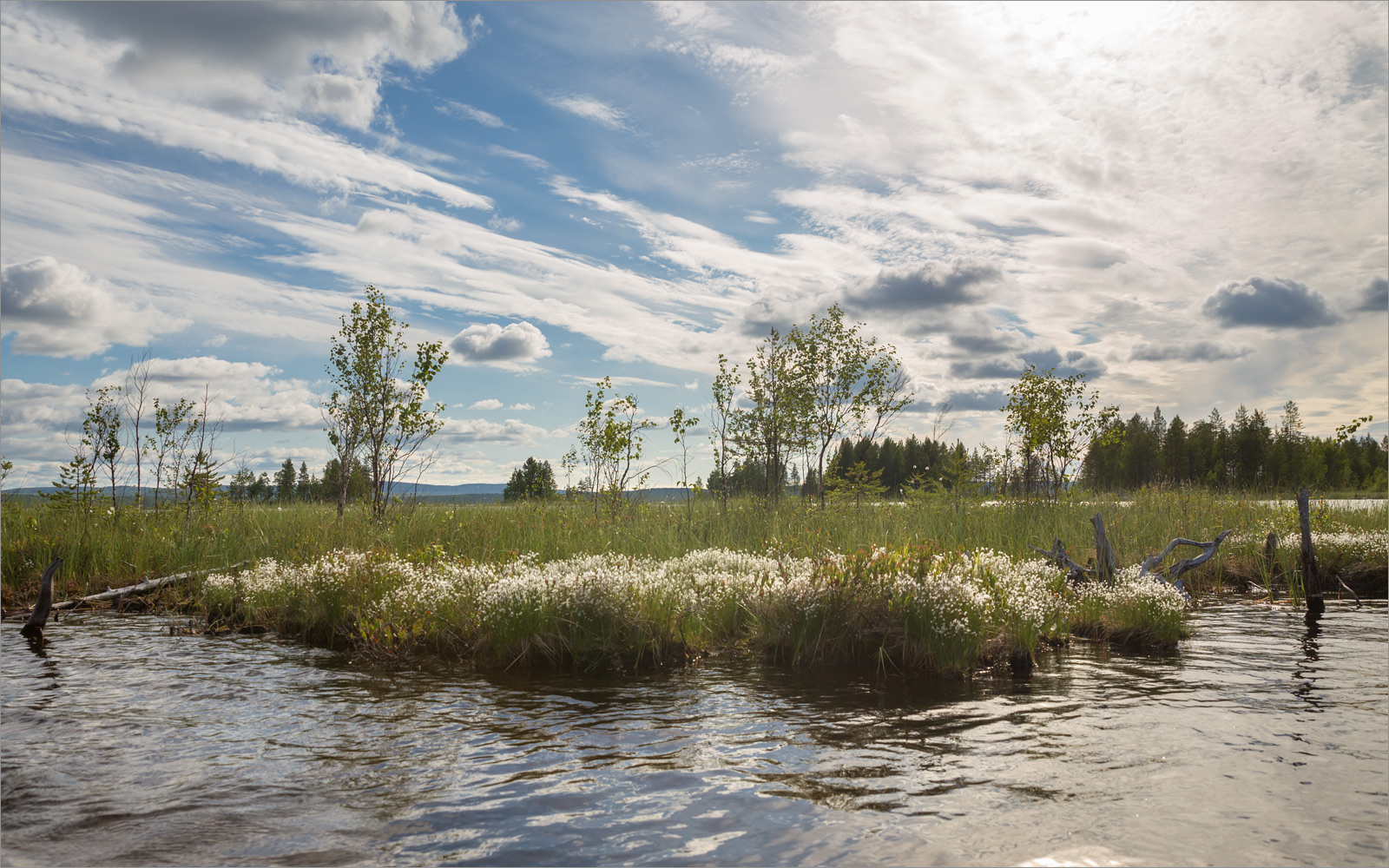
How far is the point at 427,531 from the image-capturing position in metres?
17.2

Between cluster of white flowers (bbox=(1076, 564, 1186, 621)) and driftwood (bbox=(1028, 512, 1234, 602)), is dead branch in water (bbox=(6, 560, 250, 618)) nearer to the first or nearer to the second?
cluster of white flowers (bbox=(1076, 564, 1186, 621))

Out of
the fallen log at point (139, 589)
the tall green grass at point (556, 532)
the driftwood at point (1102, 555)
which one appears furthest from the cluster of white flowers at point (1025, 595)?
the fallen log at point (139, 589)

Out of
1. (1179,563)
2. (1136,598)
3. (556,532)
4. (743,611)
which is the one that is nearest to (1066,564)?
(1179,563)

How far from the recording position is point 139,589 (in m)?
14.9

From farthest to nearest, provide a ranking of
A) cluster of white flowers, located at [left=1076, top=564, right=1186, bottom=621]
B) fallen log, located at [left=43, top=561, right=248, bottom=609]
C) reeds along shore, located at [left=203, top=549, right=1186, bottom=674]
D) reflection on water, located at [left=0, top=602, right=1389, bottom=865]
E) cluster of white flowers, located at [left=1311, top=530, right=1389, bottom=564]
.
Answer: cluster of white flowers, located at [left=1311, top=530, right=1389, bottom=564], fallen log, located at [left=43, top=561, right=248, bottom=609], cluster of white flowers, located at [left=1076, top=564, right=1186, bottom=621], reeds along shore, located at [left=203, top=549, right=1186, bottom=674], reflection on water, located at [left=0, top=602, right=1389, bottom=865]

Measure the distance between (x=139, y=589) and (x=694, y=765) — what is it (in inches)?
550

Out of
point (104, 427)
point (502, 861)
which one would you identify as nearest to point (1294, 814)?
point (502, 861)

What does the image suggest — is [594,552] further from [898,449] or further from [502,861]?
[898,449]

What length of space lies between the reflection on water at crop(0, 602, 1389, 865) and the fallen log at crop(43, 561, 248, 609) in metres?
4.95

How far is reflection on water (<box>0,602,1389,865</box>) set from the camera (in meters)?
4.89

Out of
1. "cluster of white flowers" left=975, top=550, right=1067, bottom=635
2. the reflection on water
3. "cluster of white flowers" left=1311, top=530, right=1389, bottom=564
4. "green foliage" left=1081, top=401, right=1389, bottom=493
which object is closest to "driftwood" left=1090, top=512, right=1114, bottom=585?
"cluster of white flowers" left=975, top=550, right=1067, bottom=635

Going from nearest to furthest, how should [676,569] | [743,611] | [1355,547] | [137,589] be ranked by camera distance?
[743,611] → [676,569] → [137,589] → [1355,547]

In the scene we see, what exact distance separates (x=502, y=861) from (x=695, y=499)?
15313mm

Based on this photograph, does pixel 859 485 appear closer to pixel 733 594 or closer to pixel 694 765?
pixel 733 594
